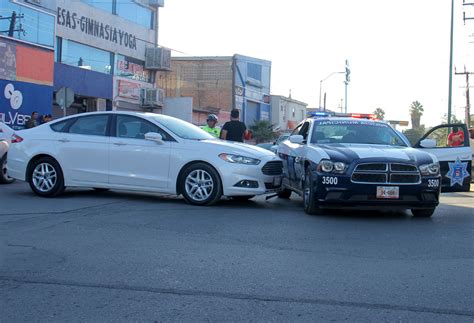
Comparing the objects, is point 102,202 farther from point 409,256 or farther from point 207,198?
point 409,256

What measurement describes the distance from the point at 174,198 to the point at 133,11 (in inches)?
1128

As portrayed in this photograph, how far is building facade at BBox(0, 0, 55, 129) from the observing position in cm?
2123

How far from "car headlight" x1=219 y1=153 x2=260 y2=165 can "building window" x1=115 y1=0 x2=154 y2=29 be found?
28.0 metres

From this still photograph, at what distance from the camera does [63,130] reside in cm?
1019

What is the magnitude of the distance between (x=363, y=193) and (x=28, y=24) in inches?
742

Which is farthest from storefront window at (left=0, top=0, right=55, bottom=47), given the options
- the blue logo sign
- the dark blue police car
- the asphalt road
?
the blue logo sign

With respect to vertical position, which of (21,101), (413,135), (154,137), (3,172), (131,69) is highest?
(131,69)

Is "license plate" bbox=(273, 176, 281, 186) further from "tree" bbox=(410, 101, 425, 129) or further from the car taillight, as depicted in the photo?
"tree" bbox=(410, 101, 425, 129)

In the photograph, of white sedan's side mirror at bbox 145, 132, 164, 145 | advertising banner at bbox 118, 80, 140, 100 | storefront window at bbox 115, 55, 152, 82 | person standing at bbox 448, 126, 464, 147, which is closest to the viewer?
white sedan's side mirror at bbox 145, 132, 164, 145

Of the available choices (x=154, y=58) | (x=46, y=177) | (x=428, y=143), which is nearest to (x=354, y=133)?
(x=428, y=143)

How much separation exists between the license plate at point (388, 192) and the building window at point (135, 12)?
29.9m

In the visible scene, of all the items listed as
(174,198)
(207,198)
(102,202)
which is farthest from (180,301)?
(174,198)

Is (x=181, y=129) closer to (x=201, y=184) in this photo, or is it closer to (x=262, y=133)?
(x=201, y=184)

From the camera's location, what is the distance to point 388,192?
8102 mm
